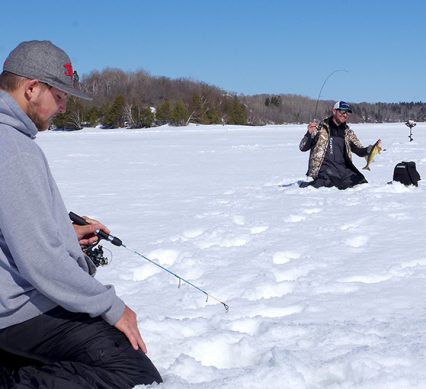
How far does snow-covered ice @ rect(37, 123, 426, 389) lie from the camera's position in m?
2.47

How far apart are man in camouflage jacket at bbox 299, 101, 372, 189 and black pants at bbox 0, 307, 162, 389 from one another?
6.41 metres

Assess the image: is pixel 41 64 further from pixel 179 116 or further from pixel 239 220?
pixel 179 116

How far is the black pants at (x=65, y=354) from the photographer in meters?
2.10

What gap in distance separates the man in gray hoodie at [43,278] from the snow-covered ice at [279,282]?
327mm

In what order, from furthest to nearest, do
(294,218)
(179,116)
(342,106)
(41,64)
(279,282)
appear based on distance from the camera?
(179,116)
(342,106)
(294,218)
(279,282)
(41,64)

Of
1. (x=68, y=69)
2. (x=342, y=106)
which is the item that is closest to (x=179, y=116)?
(x=342, y=106)

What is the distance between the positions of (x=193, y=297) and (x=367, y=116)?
115 metres

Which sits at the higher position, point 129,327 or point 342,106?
point 342,106

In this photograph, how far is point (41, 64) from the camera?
203 centimetres

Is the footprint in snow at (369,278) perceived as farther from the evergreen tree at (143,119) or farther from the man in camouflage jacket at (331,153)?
the evergreen tree at (143,119)

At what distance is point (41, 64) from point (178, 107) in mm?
64859

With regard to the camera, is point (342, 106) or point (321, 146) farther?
point (321, 146)

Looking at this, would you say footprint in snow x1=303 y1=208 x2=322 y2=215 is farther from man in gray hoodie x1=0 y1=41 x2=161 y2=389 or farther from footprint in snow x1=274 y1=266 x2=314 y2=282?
man in gray hoodie x1=0 y1=41 x2=161 y2=389

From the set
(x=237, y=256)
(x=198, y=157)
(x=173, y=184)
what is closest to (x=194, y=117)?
(x=198, y=157)
